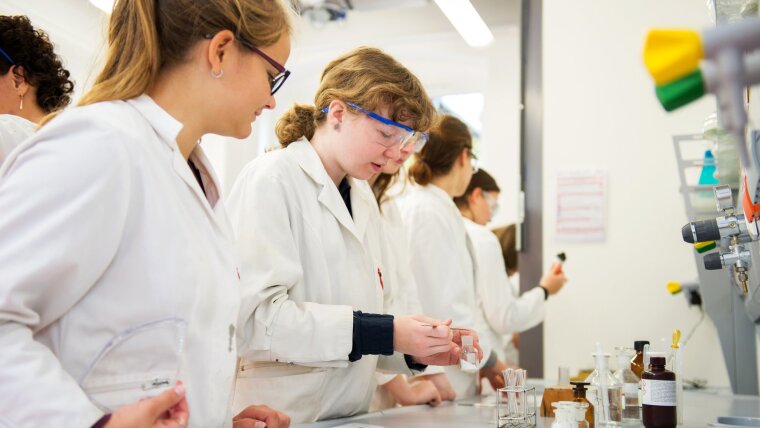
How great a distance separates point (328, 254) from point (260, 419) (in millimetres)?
517

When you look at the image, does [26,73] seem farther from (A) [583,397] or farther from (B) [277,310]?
(A) [583,397]

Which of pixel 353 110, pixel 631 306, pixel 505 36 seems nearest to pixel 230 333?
pixel 353 110

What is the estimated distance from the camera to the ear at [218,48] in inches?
47.2

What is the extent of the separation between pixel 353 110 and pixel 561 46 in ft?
6.60

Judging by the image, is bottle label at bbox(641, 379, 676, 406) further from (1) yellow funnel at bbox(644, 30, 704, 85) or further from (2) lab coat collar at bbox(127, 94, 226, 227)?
(1) yellow funnel at bbox(644, 30, 704, 85)

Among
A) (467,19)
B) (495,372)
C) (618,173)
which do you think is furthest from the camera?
(467,19)

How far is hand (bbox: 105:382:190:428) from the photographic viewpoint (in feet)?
3.04

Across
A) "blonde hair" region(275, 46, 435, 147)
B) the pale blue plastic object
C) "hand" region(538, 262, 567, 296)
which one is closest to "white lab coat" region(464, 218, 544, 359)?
"hand" region(538, 262, 567, 296)

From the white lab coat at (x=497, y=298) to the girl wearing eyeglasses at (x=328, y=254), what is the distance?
1.02 m

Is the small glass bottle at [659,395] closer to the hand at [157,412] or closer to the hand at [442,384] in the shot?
the hand at [442,384]

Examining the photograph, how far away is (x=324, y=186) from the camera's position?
1827 millimetres

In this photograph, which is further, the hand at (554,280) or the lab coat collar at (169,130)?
the hand at (554,280)

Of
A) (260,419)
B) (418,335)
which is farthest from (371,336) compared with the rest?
(260,419)

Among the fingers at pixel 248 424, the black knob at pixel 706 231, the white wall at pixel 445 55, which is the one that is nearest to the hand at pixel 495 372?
the black knob at pixel 706 231
